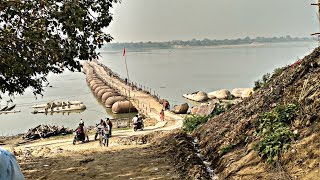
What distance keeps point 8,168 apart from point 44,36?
7486 millimetres

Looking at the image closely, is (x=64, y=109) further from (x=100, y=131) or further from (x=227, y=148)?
(x=227, y=148)

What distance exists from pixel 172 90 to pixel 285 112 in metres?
54.5

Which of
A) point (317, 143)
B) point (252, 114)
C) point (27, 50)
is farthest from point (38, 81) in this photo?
point (317, 143)

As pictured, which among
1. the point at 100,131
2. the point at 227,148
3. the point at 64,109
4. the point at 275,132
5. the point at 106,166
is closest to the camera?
the point at 275,132

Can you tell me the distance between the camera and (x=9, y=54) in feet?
30.4

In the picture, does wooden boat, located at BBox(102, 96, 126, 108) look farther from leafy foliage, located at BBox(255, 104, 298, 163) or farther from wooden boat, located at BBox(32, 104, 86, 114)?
leafy foliage, located at BBox(255, 104, 298, 163)

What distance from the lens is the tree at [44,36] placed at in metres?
9.22

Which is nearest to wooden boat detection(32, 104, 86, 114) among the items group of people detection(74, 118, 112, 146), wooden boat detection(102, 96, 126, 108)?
wooden boat detection(102, 96, 126, 108)

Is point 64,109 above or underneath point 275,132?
underneath

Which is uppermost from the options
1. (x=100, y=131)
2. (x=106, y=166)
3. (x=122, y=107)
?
(x=106, y=166)

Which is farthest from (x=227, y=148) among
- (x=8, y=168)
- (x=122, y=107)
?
(x=122, y=107)

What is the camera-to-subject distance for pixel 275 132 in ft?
25.4

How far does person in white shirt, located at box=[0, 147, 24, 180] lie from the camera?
2.51 meters

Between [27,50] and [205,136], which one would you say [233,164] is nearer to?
[205,136]
